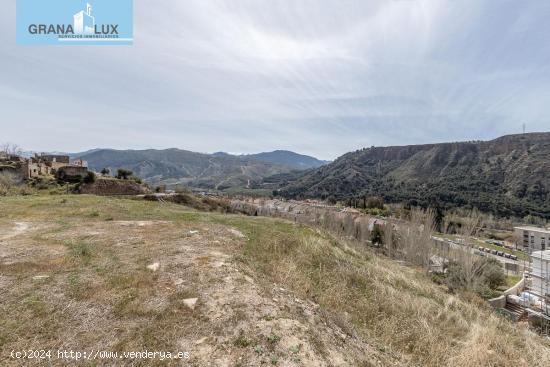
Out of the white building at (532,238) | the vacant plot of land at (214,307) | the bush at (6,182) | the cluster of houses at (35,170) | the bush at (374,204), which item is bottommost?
the white building at (532,238)

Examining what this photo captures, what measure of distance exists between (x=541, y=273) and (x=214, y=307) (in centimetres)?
2623

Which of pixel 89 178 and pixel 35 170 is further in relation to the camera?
pixel 35 170

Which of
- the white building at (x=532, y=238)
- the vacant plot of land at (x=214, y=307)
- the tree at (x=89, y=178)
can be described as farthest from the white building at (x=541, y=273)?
the tree at (x=89, y=178)

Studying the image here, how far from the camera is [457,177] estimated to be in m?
111

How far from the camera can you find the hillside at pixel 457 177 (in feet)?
276

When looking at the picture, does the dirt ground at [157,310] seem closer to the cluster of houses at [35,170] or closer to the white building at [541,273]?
the white building at [541,273]

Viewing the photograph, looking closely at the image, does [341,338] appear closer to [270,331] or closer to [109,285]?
[270,331]

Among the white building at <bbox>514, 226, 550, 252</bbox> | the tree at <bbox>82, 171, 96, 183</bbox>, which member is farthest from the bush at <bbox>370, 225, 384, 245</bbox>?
the tree at <bbox>82, 171, 96, 183</bbox>

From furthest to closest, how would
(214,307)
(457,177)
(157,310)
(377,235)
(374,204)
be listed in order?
(457,177) → (374,204) → (377,235) → (214,307) → (157,310)

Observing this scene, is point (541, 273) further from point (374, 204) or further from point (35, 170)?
point (374, 204)

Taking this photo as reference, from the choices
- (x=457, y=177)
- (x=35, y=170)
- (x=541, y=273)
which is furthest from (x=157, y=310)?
(x=457, y=177)

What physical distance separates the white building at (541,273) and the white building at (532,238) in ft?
119

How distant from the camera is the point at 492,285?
92.6 feet

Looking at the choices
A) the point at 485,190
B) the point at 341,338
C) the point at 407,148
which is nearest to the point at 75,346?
the point at 341,338
